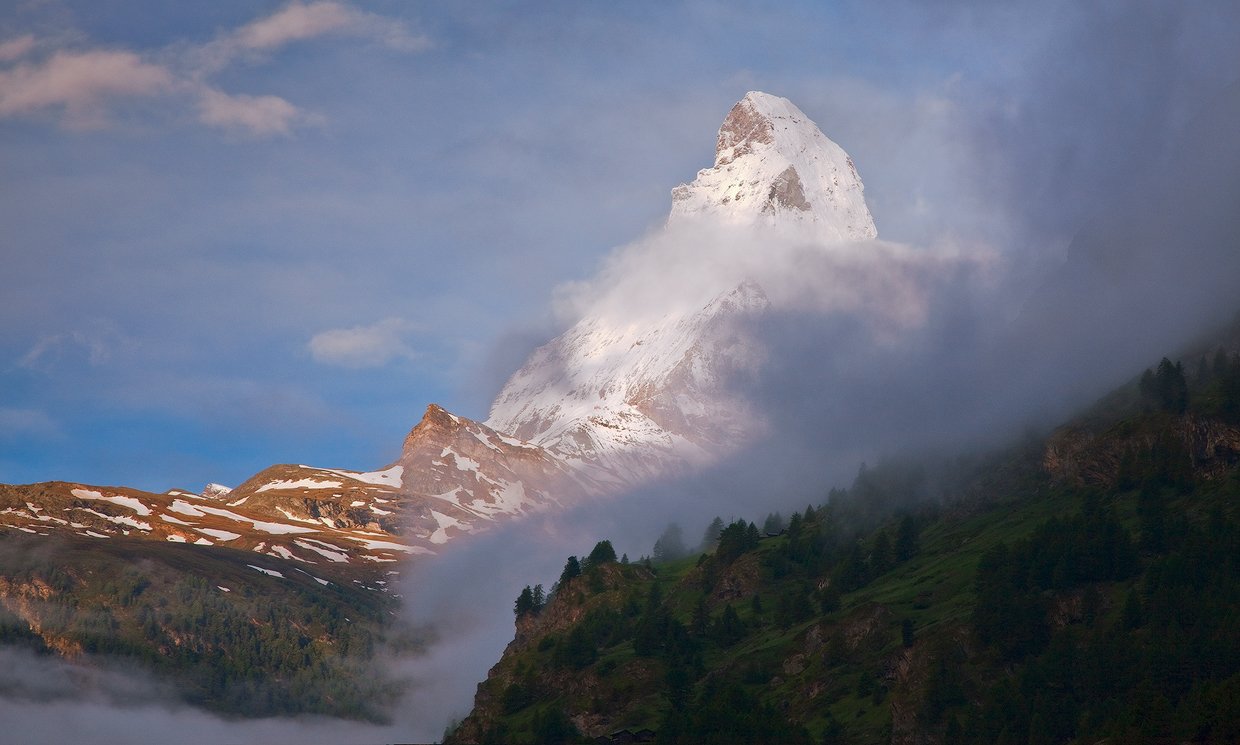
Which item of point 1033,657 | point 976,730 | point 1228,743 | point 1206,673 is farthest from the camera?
point 1033,657

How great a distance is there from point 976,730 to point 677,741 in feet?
138

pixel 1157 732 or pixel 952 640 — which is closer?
pixel 1157 732

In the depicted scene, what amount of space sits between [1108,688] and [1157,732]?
2264cm

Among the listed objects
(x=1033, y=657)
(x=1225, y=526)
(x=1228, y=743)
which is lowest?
(x=1228, y=743)

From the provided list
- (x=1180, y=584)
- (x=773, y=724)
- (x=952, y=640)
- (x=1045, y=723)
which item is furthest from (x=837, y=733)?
(x=1180, y=584)

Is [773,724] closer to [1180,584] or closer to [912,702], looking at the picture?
[912,702]

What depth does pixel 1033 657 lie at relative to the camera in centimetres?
18850

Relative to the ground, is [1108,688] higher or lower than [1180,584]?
lower

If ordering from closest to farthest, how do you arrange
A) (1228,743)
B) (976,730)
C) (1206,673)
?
(1228,743), (1206,673), (976,730)

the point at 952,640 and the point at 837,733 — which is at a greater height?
the point at 952,640

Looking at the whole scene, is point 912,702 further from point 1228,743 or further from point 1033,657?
point 1228,743

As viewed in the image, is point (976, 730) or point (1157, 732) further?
point (976, 730)

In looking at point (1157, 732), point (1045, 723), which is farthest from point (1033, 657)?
point (1157, 732)

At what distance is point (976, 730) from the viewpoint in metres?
174
